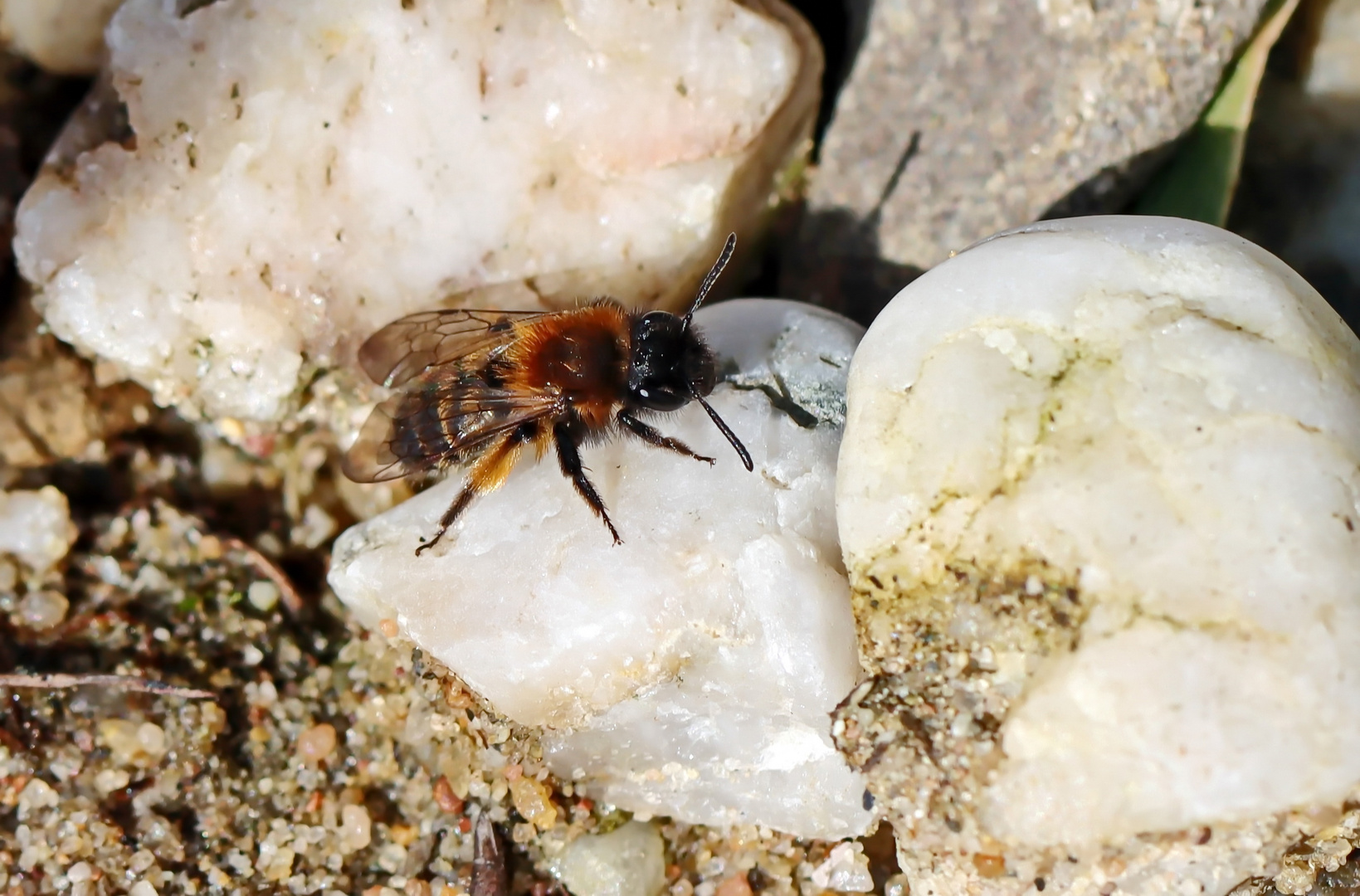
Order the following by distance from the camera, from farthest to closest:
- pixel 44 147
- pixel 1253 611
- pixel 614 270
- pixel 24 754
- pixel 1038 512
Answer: pixel 44 147 < pixel 614 270 < pixel 24 754 < pixel 1038 512 < pixel 1253 611

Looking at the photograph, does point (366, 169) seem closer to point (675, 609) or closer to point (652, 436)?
point (652, 436)

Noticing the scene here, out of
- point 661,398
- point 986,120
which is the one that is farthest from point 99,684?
point 986,120

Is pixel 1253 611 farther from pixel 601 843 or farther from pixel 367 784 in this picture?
pixel 367 784

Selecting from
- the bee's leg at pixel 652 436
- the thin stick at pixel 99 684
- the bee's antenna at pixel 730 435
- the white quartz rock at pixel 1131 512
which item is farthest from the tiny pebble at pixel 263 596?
the white quartz rock at pixel 1131 512

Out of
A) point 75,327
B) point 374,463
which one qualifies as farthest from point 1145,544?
point 75,327

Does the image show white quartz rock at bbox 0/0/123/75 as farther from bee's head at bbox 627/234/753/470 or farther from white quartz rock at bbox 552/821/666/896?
white quartz rock at bbox 552/821/666/896

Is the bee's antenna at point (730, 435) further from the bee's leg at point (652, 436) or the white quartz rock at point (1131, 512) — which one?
the white quartz rock at point (1131, 512)
